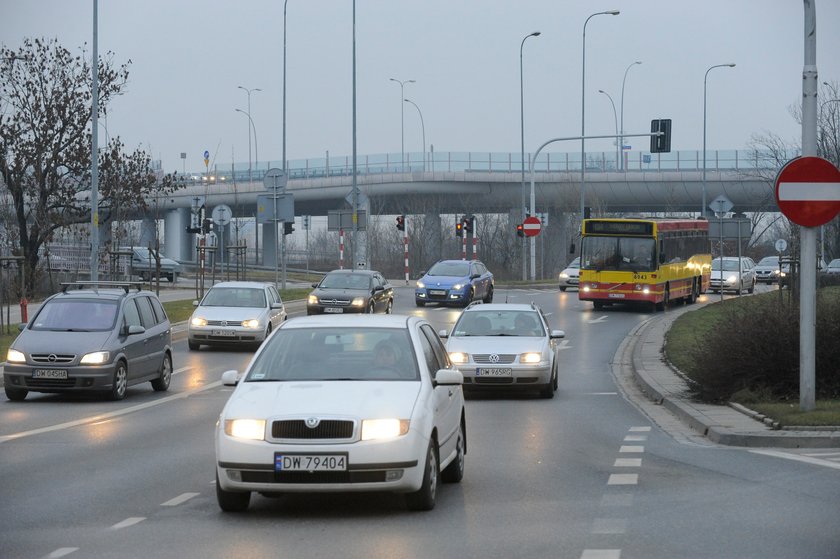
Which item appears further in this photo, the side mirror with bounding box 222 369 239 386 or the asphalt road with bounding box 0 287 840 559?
the side mirror with bounding box 222 369 239 386

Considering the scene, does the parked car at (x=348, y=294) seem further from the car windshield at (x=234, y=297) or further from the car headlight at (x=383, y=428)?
the car headlight at (x=383, y=428)

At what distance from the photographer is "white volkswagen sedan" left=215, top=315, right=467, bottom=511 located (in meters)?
9.44

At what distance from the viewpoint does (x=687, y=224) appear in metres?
49.3

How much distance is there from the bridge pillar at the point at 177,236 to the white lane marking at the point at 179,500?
295 ft

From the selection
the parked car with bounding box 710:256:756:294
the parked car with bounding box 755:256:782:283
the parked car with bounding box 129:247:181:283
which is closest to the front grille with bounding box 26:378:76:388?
the parked car with bounding box 710:256:756:294

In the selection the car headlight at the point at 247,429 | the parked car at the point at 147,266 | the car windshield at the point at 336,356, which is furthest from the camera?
the parked car at the point at 147,266

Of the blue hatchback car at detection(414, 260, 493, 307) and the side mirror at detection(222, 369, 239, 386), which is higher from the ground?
the side mirror at detection(222, 369, 239, 386)

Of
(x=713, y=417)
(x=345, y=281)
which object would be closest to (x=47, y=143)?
(x=345, y=281)

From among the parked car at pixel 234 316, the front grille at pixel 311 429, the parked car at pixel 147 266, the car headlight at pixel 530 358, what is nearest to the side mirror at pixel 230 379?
the front grille at pixel 311 429

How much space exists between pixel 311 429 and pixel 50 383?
10846 millimetres

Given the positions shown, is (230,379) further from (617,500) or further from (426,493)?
(617,500)

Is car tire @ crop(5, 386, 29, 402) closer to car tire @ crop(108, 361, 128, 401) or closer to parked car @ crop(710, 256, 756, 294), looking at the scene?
car tire @ crop(108, 361, 128, 401)

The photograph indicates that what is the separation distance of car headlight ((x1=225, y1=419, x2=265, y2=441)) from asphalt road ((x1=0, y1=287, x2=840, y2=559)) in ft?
1.94

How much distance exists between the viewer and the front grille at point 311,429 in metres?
9.50
